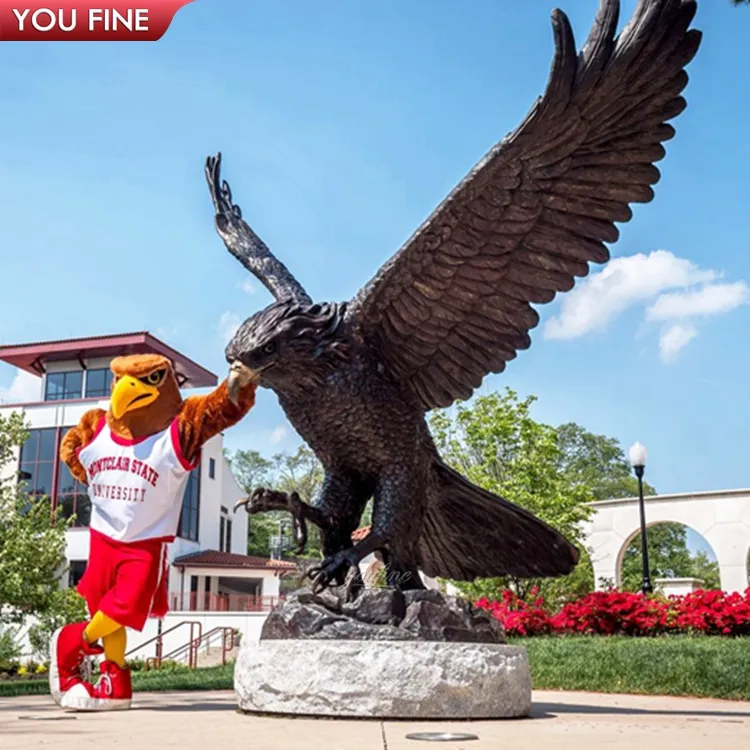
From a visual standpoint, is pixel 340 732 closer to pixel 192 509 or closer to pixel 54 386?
pixel 192 509

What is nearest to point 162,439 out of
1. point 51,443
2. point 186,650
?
point 186,650

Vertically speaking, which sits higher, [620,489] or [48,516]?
[620,489]

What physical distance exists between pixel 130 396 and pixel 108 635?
1.42 m

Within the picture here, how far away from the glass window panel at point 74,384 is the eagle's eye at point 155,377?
74.8 feet

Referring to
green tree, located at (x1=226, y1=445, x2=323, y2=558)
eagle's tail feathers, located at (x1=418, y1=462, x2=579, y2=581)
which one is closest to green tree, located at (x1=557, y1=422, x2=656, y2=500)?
green tree, located at (x1=226, y1=445, x2=323, y2=558)

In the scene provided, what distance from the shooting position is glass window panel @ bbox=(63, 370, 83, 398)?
27.1 m

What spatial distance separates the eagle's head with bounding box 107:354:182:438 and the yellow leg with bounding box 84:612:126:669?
1099 mm

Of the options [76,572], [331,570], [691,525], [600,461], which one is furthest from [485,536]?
[600,461]

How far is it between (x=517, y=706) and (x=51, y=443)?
23383mm

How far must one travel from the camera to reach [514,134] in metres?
4.24

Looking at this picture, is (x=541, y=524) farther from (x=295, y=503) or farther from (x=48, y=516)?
(x=48, y=516)

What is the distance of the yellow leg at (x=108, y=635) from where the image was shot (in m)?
4.95

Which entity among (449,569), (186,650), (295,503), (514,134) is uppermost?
(514,134)

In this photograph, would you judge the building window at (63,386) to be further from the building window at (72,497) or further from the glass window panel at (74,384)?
the building window at (72,497)
